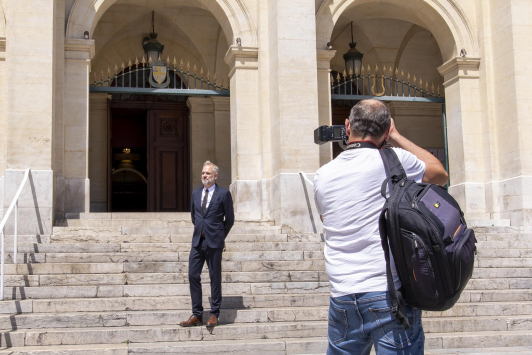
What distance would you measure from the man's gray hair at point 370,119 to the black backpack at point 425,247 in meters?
0.39

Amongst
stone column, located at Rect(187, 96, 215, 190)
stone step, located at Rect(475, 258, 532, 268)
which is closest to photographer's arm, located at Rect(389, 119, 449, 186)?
stone step, located at Rect(475, 258, 532, 268)

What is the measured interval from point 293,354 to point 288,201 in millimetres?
4592

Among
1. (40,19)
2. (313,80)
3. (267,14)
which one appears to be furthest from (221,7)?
(40,19)

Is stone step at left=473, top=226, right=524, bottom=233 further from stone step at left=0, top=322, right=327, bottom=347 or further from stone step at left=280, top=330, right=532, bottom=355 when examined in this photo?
stone step at left=0, top=322, right=327, bottom=347

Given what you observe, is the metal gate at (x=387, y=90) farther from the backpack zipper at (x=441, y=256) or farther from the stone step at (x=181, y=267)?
the backpack zipper at (x=441, y=256)

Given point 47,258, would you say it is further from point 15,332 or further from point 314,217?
point 314,217

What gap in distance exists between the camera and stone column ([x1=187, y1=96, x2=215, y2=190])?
15.0 m

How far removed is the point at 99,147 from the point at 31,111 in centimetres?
559

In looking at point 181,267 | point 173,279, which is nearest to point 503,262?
point 181,267

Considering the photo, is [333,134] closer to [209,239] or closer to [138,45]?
[209,239]

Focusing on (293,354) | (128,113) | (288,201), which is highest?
(128,113)

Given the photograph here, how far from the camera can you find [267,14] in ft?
37.1

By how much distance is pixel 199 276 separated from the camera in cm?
604

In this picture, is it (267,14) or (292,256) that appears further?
(267,14)
